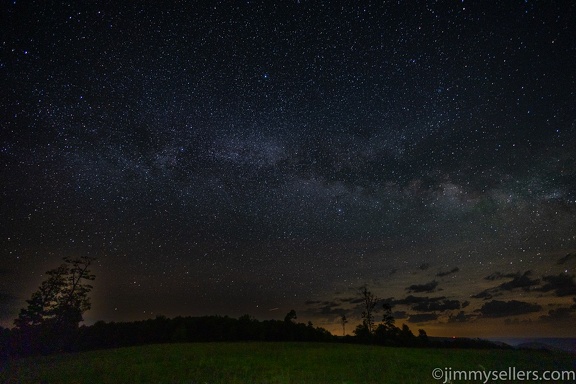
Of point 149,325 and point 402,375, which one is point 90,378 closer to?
point 402,375

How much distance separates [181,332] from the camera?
260 ft

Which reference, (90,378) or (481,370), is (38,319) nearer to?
(90,378)

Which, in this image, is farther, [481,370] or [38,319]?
[38,319]

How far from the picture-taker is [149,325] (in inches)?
3376

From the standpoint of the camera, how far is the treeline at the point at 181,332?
70.9 meters

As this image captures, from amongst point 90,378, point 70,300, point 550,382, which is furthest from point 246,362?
point 70,300

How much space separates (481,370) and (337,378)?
1225cm

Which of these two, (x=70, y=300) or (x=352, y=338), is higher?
(x=70, y=300)

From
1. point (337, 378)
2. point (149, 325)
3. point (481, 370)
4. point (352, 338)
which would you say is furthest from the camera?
point (149, 325)

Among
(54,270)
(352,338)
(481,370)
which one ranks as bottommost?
(352,338)

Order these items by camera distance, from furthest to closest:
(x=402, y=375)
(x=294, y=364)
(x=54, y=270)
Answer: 1. (x=54, y=270)
2. (x=294, y=364)
3. (x=402, y=375)

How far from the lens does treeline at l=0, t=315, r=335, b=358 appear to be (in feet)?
233

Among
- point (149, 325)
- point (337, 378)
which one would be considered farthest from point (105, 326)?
point (337, 378)

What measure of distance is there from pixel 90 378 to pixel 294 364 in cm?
1528
